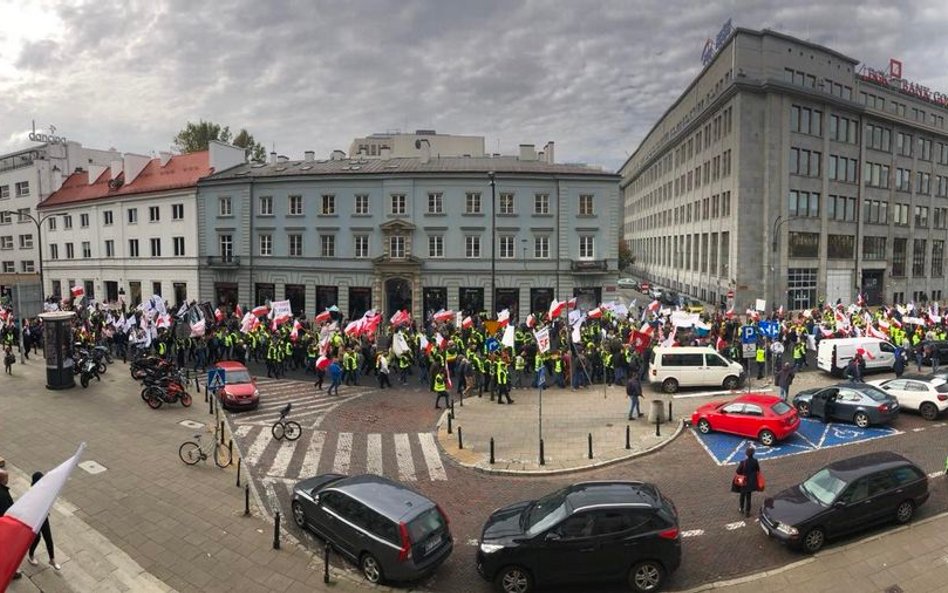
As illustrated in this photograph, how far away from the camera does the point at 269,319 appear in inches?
1323

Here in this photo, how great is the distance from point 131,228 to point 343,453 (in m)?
47.6

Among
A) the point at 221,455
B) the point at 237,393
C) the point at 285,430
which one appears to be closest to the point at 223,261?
the point at 237,393

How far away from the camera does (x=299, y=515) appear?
40.1ft

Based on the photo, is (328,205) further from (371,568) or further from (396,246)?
(371,568)

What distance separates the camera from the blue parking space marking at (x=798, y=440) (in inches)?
650

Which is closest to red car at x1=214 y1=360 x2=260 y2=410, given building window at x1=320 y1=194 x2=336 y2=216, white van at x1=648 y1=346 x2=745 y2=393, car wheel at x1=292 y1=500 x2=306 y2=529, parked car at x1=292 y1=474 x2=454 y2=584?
car wheel at x1=292 y1=500 x2=306 y2=529

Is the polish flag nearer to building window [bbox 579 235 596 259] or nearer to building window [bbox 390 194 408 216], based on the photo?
building window [bbox 390 194 408 216]

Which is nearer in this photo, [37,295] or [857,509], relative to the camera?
[857,509]

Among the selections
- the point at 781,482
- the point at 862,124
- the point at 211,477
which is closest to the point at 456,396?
the point at 211,477

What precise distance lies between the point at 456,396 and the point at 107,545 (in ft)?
46.8

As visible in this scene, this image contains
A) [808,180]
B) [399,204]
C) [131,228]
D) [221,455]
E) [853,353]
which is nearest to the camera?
[221,455]

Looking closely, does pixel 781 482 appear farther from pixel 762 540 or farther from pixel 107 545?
pixel 107 545

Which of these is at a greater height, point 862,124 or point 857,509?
point 862,124

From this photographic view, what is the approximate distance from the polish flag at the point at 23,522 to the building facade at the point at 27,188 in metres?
71.2
